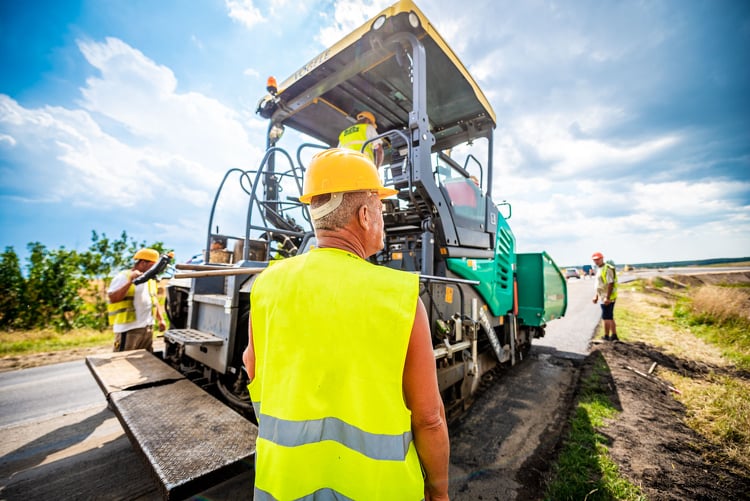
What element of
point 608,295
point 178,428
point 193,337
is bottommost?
point 178,428

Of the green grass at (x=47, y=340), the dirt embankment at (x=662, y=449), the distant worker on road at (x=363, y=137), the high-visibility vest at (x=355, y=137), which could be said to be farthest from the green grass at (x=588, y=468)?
the green grass at (x=47, y=340)

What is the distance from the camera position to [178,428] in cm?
185

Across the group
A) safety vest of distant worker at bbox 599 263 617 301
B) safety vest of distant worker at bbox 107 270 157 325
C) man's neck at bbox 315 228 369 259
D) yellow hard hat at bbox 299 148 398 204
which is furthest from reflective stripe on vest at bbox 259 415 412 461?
safety vest of distant worker at bbox 599 263 617 301

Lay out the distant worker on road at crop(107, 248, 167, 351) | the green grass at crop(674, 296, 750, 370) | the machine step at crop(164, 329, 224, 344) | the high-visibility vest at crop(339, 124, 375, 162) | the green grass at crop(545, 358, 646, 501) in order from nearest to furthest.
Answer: the green grass at crop(545, 358, 646, 501) < the machine step at crop(164, 329, 224, 344) < the high-visibility vest at crop(339, 124, 375, 162) < the distant worker on road at crop(107, 248, 167, 351) < the green grass at crop(674, 296, 750, 370)

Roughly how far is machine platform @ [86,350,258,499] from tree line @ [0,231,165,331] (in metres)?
8.75

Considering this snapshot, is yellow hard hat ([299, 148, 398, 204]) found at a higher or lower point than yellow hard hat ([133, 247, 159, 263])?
higher

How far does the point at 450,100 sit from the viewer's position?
3.97 meters

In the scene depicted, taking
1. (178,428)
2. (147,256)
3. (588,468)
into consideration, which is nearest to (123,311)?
(147,256)

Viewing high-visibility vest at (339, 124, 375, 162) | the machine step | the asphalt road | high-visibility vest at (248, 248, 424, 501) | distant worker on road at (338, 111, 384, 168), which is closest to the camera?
high-visibility vest at (248, 248, 424, 501)

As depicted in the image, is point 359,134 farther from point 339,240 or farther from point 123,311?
point 123,311

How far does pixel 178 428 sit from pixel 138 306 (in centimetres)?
335

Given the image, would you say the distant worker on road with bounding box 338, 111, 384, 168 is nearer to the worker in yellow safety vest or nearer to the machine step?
the machine step

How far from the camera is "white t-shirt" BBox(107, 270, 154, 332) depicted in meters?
4.23

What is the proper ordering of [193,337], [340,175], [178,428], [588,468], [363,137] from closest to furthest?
[340,175] → [178,428] → [588,468] → [193,337] → [363,137]
